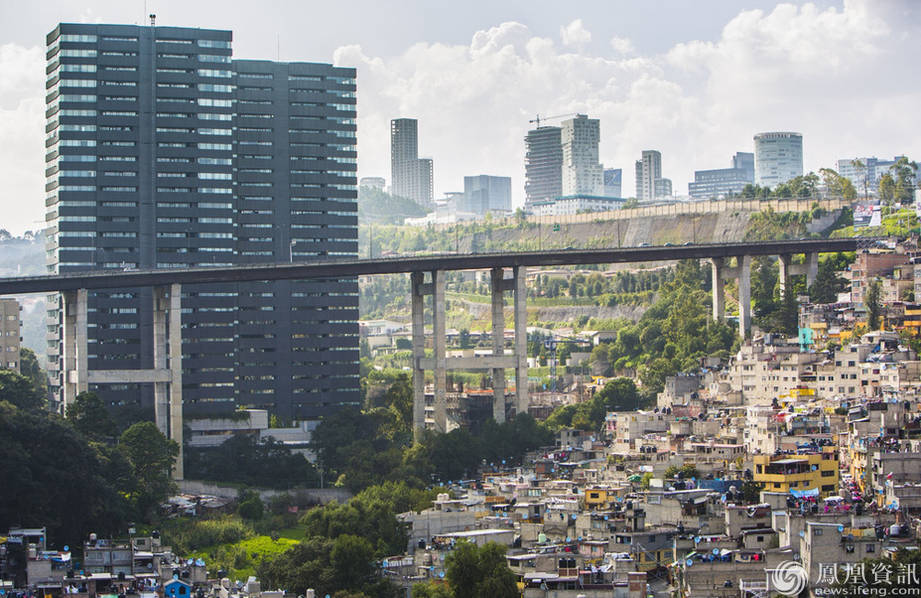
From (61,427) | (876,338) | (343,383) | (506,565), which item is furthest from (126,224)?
(506,565)

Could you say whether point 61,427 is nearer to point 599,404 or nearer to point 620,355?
point 599,404

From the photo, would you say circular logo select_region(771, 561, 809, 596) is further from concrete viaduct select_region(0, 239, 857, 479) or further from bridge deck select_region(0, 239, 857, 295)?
bridge deck select_region(0, 239, 857, 295)

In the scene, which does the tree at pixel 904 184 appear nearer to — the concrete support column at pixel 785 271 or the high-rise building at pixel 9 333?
the concrete support column at pixel 785 271

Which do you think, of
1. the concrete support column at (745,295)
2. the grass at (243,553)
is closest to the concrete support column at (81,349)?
the grass at (243,553)

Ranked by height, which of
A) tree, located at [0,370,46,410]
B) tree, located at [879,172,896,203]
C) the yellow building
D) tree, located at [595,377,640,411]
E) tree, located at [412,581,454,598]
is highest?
tree, located at [879,172,896,203]

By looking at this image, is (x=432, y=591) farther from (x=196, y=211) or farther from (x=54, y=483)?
(x=196, y=211)

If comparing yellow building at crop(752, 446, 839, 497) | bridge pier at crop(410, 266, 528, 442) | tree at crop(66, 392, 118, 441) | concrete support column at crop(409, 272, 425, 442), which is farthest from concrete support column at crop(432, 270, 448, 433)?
yellow building at crop(752, 446, 839, 497)
